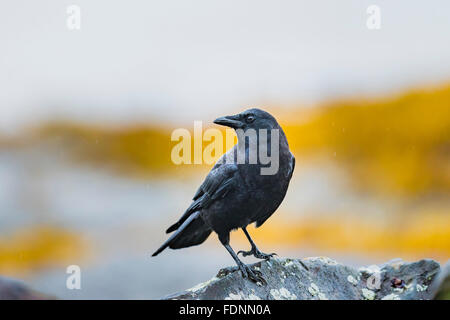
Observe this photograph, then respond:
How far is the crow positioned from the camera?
4070mm

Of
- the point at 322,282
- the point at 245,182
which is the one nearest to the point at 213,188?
the point at 245,182

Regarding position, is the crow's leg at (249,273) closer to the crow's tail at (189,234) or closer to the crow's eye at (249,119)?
the crow's tail at (189,234)

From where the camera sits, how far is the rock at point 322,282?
3789mm

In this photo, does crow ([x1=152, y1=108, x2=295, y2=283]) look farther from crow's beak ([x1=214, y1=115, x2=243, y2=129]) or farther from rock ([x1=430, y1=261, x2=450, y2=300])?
rock ([x1=430, y1=261, x2=450, y2=300])

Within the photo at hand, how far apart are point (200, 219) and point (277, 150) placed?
2.83 ft

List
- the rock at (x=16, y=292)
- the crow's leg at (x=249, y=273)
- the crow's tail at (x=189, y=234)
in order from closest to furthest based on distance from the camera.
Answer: the rock at (x=16, y=292) < the crow's leg at (x=249, y=273) < the crow's tail at (x=189, y=234)

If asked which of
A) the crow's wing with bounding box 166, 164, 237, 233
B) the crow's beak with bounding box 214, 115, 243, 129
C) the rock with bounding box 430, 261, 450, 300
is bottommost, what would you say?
the rock with bounding box 430, 261, 450, 300

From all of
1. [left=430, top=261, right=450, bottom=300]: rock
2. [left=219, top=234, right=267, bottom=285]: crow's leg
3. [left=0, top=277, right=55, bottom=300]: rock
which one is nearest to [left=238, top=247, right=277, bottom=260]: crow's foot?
[left=219, top=234, right=267, bottom=285]: crow's leg

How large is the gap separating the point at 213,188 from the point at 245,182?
287mm

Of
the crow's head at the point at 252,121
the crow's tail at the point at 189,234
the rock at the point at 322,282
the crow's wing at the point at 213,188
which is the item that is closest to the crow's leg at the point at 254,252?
the rock at the point at 322,282

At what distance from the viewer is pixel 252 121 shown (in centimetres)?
422

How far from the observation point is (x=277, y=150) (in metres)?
4.16
